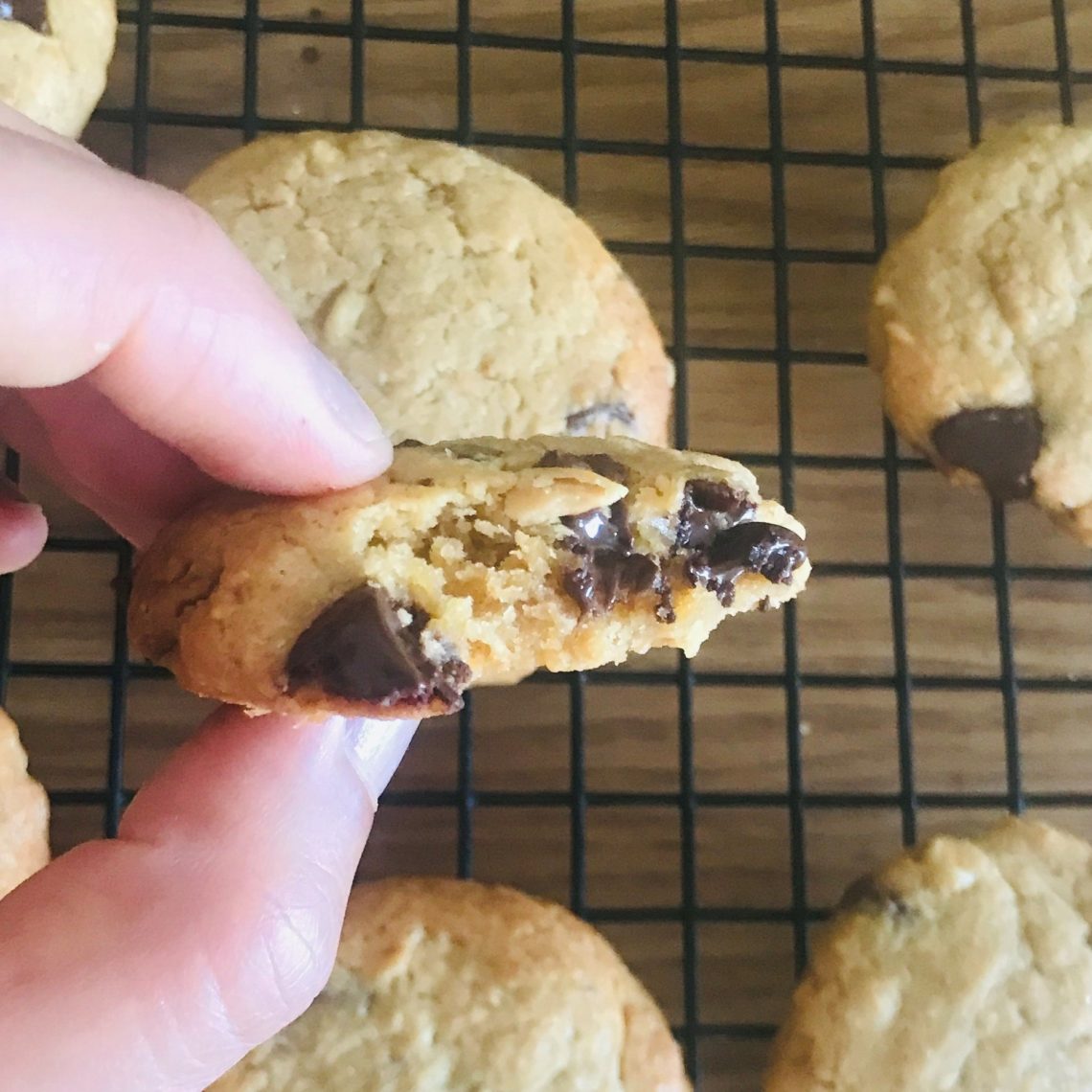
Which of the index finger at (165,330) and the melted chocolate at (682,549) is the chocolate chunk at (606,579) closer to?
the melted chocolate at (682,549)

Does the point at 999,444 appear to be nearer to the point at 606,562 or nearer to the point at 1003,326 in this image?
the point at 1003,326

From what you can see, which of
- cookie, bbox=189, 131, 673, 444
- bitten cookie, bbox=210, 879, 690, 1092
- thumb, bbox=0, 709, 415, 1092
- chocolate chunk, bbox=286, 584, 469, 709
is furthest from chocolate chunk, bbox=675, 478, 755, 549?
bitten cookie, bbox=210, 879, 690, 1092

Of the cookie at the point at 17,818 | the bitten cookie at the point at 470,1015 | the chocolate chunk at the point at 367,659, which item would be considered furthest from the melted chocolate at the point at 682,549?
the cookie at the point at 17,818

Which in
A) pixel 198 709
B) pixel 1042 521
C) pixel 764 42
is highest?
pixel 764 42

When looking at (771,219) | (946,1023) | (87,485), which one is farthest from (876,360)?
(87,485)

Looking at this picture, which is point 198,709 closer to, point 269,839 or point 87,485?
point 87,485

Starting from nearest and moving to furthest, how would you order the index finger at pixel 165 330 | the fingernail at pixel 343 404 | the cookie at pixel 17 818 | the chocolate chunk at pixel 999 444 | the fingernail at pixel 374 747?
the index finger at pixel 165 330 → the fingernail at pixel 343 404 → the fingernail at pixel 374 747 → the cookie at pixel 17 818 → the chocolate chunk at pixel 999 444
